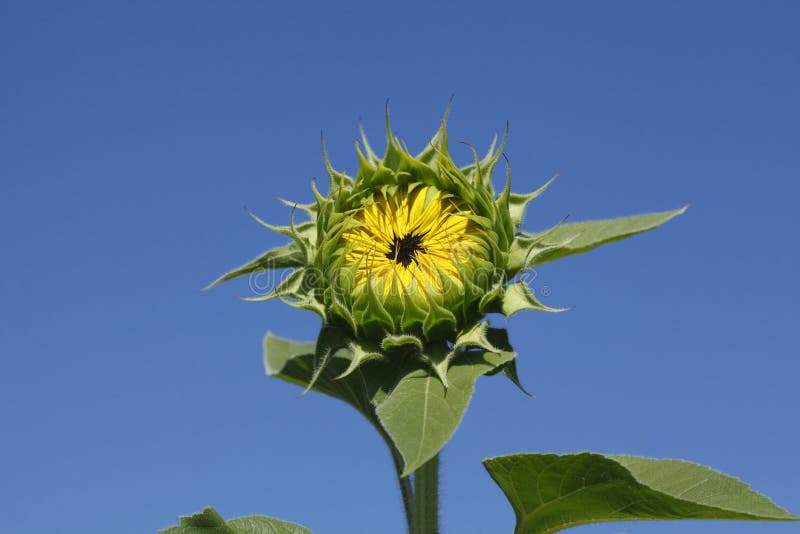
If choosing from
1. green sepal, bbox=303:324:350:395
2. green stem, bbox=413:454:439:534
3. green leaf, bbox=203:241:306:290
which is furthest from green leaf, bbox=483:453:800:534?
green leaf, bbox=203:241:306:290

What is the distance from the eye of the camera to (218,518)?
12.6 ft

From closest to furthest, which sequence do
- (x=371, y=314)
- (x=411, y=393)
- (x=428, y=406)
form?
(x=428, y=406), (x=411, y=393), (x=371, y=314)

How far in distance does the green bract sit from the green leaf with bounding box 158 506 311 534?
0.77 m

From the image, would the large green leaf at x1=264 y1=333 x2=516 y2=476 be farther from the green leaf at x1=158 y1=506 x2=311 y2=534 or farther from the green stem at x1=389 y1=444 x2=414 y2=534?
the green leaf at x1=158 y1=506 x2=311 y2=534

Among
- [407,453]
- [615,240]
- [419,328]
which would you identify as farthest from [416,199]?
[407,453]

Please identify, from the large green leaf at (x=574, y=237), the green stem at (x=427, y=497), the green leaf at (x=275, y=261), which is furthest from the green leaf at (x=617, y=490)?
the green leaf at (x=275, y=261)

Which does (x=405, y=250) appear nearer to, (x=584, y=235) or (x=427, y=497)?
(x=584, y=235)

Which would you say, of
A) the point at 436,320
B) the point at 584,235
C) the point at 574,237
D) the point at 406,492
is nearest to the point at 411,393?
the point at 436,320

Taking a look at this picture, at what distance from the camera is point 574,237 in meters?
3.96

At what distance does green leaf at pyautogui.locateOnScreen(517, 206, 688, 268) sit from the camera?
4078mm

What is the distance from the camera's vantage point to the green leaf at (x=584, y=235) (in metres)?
4.08

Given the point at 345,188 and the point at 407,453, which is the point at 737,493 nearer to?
the point at 407,453

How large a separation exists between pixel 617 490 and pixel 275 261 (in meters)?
1.95

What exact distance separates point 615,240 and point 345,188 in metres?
1.34
